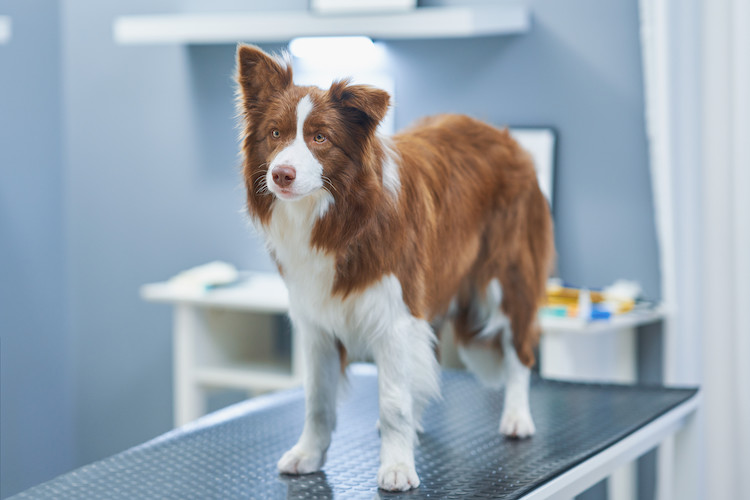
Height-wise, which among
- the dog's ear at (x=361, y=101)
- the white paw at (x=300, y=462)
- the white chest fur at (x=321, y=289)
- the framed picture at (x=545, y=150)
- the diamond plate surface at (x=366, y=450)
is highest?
the dog's ear at (x=361, y=101)

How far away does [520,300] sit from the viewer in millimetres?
2061

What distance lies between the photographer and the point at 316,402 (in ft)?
5.76

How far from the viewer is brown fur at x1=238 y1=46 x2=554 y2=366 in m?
1.51

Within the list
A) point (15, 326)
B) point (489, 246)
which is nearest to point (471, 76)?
point (489, 246)

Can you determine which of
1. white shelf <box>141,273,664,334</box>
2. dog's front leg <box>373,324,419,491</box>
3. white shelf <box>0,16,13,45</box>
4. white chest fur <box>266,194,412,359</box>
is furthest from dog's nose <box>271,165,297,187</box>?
white shelf <box>0,16,13,45</box>

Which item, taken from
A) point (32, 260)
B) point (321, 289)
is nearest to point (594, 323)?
point (321, 289)

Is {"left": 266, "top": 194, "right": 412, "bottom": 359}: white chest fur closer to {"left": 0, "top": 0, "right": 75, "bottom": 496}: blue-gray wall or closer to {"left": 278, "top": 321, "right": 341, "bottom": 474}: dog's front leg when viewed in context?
{"left": 278, "top": 321, "right": 341, "bottom": 474}: dog's front leg

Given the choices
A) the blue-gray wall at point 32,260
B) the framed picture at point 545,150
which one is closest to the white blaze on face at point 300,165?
the framed picture at point 545,150

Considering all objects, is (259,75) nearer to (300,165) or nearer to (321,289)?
(300,165)

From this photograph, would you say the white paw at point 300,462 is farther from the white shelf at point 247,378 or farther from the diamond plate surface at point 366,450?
the white shelf at point 247,378

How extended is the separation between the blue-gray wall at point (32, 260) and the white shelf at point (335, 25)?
2.16 feet

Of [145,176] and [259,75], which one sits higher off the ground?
[259,75]

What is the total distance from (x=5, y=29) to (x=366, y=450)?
275 centimetres

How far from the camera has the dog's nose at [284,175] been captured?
1.41 meters
